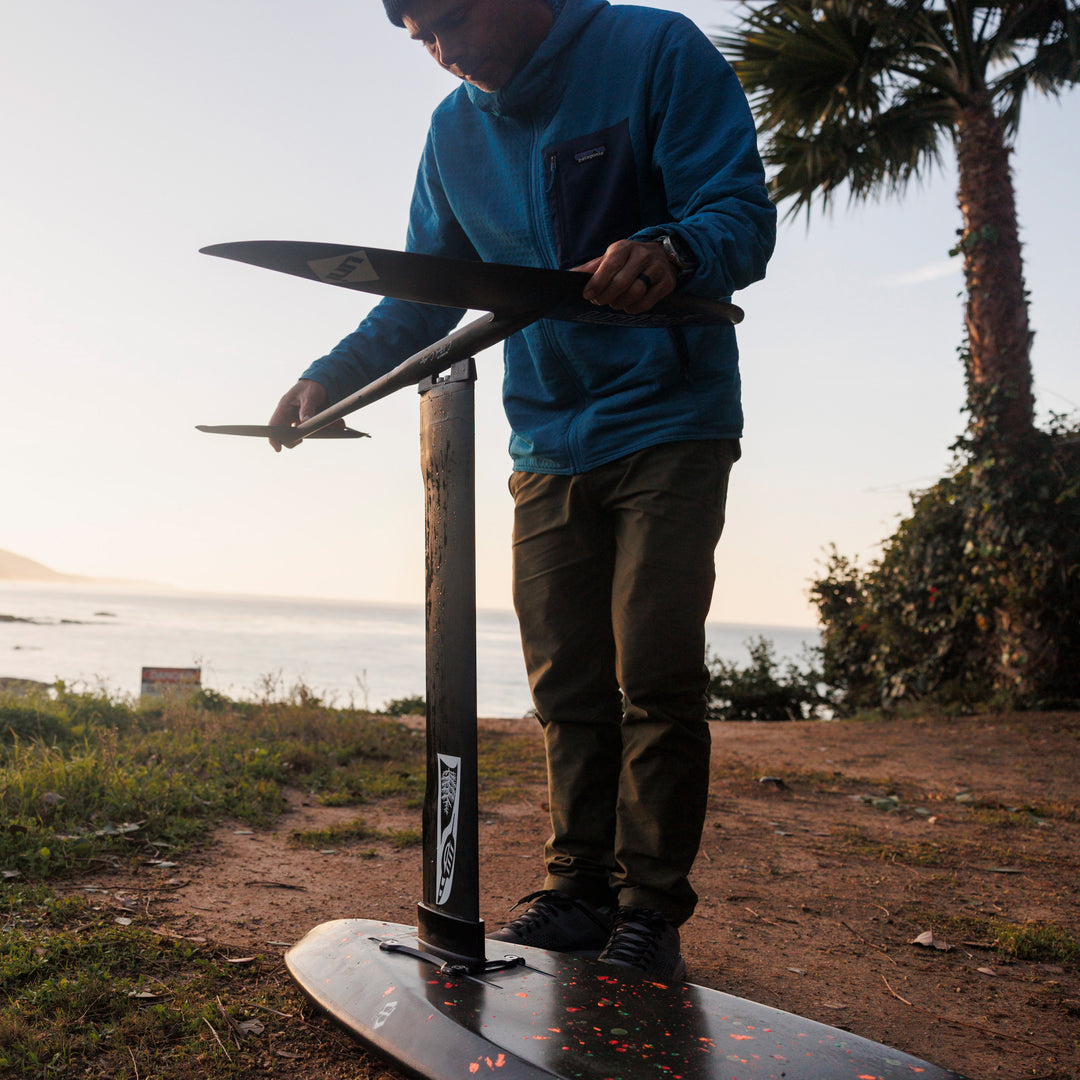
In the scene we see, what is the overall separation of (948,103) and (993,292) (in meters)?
1.57

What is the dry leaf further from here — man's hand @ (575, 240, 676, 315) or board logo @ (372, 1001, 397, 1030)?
man's hand @ (575, 240, 676, 315)

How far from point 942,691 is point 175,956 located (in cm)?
639

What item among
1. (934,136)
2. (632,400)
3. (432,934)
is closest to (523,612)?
(632,400)

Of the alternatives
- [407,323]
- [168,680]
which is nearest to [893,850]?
[407,323]

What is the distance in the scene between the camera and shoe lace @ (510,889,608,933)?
5.43 ft

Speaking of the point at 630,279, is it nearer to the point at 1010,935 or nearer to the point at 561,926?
the point at 561,926

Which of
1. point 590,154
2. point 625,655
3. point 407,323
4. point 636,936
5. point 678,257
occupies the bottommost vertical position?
point 636,936

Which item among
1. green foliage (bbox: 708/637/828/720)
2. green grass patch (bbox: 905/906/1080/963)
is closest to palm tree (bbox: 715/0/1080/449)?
green foliage (bbox: 708/637/828/720)

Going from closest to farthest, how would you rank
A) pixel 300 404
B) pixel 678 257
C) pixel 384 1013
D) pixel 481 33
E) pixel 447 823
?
1. pixel 678 257
2. pixel 384 1013
3. pixel 447 823
4. pixel 481 33
5. pixel 300 404

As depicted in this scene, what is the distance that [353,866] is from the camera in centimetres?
252

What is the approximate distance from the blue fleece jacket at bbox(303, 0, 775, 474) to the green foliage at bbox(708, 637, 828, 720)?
699cm

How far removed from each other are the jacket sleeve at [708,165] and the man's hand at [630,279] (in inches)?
3.3

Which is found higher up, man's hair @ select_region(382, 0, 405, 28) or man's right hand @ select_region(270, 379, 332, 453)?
man's hair @ select_region(382, 0, 405, 28)

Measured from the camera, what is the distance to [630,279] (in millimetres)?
1114
